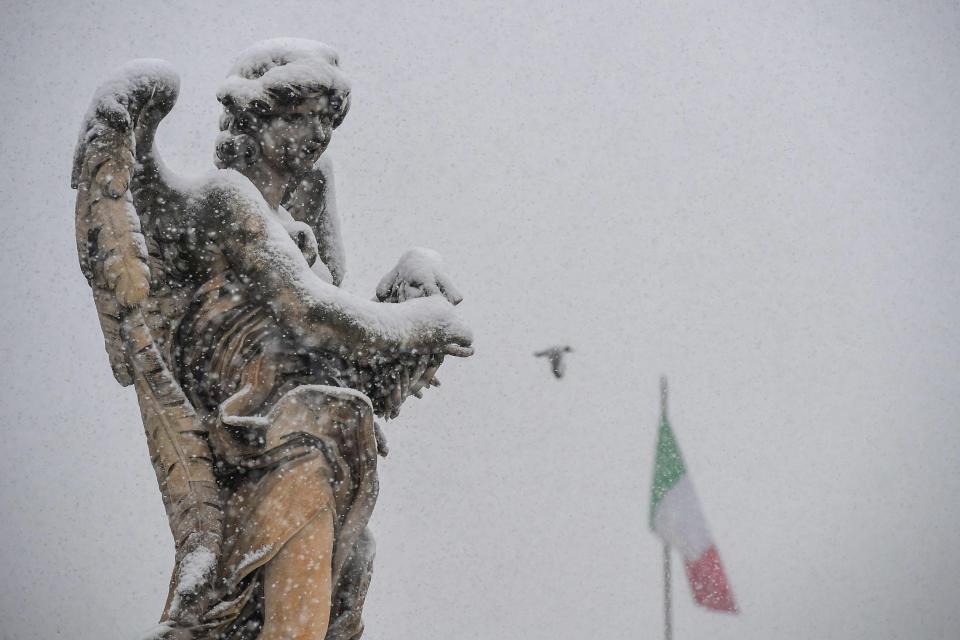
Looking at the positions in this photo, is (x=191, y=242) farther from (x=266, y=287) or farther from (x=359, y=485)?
(x=359, y=485)

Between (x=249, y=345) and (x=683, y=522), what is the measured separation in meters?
6.24

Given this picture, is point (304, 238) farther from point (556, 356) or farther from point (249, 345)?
point (556, 356)

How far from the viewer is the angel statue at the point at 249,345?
3012 millimetres

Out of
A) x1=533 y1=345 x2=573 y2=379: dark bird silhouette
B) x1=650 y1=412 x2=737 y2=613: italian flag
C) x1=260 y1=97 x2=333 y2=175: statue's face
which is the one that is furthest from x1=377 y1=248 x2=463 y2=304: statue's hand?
x1=533 y1=345 x2=573 y2=379: dark bird silhouette

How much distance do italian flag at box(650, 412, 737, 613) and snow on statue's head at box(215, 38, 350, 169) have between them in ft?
19.9

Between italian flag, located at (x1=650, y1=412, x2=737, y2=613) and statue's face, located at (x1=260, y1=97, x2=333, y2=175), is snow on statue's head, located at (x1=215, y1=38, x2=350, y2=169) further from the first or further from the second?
italian flag, located at (x1=650, y1=412, x2=737, y2=613)

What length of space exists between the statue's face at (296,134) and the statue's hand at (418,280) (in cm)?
45

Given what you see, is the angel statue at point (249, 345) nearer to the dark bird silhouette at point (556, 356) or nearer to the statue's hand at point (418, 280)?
the statue's hand at point (418, 280)

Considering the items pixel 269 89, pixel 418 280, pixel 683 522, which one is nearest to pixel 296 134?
pixel 269 89

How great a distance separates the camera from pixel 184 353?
10.7 feet

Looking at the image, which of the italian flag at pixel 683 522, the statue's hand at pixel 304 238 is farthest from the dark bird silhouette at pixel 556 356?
the statue's hand at pixel 304 238

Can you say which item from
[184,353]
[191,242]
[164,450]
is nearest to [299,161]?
[191,242]

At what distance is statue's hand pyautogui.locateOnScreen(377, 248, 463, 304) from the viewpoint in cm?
357

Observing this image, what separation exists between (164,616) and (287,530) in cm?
37
